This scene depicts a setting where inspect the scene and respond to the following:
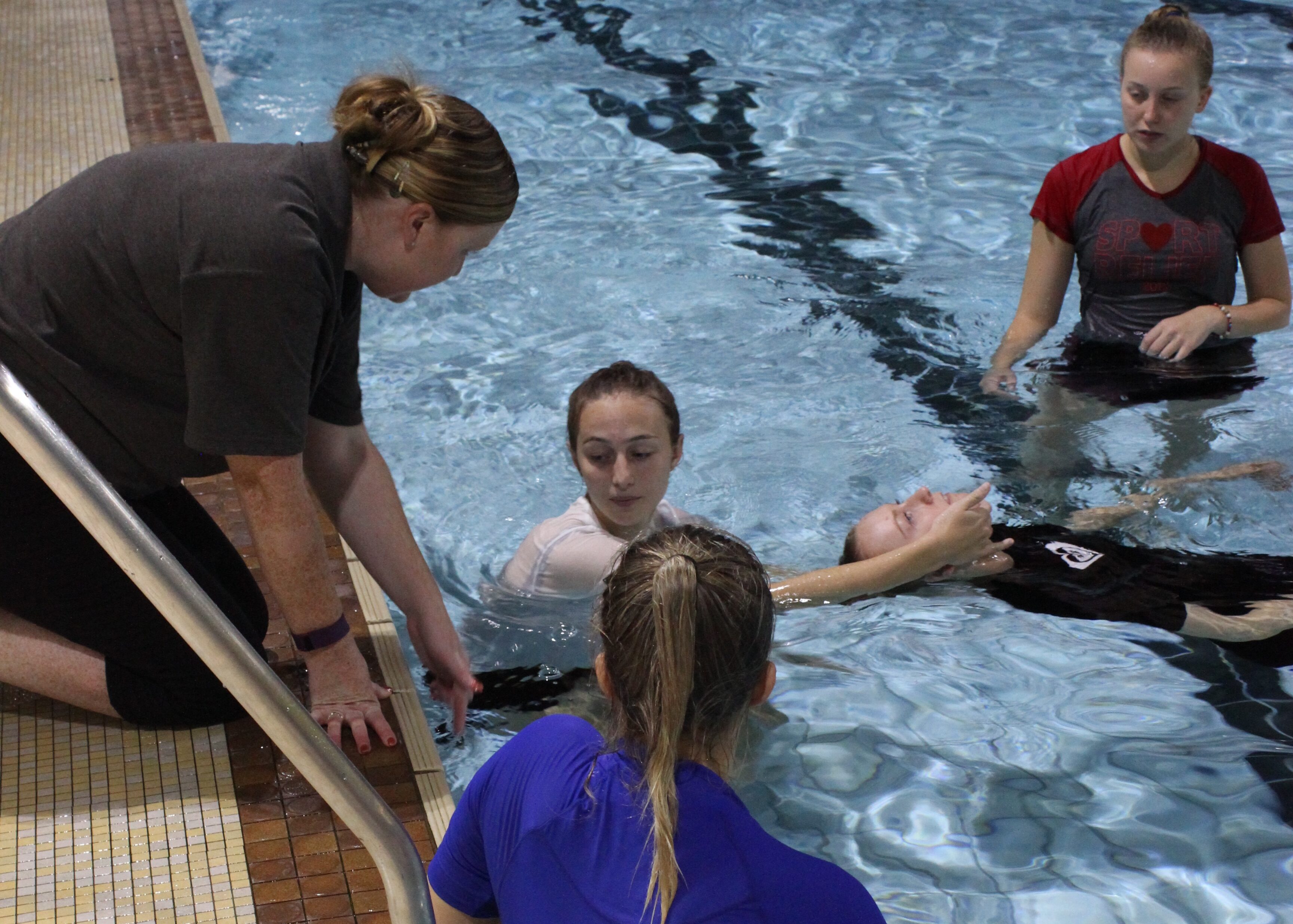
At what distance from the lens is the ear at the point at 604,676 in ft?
5.24

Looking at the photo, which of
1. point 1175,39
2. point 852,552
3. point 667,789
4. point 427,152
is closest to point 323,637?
point 427,152

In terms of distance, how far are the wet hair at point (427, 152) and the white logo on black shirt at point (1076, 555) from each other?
2.01 meters

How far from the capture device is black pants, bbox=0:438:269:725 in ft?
7.54

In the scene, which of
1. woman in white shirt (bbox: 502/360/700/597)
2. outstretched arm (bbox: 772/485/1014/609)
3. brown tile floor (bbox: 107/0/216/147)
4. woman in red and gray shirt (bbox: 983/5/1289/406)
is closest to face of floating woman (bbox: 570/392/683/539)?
woman in white shirt (bbox: 502/360/700/597)

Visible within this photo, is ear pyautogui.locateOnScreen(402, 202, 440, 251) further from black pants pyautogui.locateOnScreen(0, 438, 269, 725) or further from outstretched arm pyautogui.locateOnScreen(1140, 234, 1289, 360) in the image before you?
outstretched arm pyautogui.locateOnScreen(1140, 234, 1289, 360)

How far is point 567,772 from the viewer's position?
5.25 ft

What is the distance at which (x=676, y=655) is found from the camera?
148 centimetres

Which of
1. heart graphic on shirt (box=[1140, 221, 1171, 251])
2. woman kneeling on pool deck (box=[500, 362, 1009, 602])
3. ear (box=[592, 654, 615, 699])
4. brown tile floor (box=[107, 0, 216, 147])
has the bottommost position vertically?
brown tile floor (box=[107, 0, 216, 147])

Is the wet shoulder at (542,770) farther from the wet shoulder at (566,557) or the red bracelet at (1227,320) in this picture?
the red bracelet at (1227,320)

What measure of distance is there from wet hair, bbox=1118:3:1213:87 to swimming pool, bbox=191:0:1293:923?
120 cm

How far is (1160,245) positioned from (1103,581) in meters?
1.24

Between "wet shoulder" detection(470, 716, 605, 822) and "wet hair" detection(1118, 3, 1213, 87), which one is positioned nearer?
"wet shoulder" detection(470, 716, 605, 822)

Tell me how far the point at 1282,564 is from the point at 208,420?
113 inches

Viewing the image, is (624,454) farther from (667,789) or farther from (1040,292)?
(1040,292)
